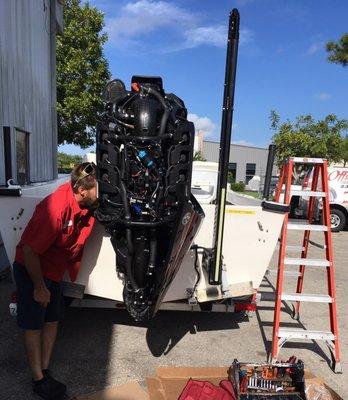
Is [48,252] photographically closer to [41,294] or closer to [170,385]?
[41,294]

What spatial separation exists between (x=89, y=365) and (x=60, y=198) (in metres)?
1.64

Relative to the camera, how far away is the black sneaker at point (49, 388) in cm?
322

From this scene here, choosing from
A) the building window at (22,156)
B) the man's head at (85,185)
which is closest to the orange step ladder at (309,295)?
the man's head at (85,185)

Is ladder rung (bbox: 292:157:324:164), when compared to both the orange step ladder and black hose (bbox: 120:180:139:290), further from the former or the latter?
black hose (bbox: 120:180:139:290)

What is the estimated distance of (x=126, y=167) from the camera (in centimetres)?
293

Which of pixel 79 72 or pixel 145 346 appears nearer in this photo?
pixel 145 346

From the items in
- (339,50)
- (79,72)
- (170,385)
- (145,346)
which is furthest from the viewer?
(79,72)

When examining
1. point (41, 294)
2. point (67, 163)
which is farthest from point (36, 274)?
point (67, 163)

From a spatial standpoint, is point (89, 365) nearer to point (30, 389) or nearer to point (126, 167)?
point (30, 389)

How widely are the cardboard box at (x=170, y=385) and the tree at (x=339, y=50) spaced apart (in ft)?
63.2

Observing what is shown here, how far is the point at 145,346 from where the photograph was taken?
4.28 metres

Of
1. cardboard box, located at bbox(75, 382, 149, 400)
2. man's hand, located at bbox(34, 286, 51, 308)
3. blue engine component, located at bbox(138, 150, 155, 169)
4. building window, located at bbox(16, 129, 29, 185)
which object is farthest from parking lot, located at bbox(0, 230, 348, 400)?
building window, located at bbox(16, 129, 29, 185)

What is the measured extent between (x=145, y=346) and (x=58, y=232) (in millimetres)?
1806

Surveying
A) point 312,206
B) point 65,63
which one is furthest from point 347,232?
point 65,63
